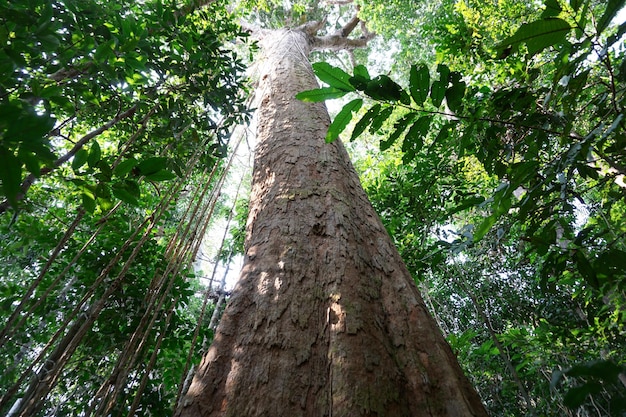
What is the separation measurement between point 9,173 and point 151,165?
24 cm

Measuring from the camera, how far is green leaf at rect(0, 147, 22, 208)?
0.48 meters

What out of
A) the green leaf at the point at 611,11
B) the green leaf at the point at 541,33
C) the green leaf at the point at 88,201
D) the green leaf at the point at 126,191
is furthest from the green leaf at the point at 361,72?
the green leaf at the point at 88,201

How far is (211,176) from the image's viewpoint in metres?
1.56

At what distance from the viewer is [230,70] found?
1775 mm

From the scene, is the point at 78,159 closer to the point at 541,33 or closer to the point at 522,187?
the point at 541,33

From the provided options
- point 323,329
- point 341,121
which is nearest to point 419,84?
point 341,121

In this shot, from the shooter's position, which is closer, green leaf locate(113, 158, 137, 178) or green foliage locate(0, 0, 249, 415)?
green leaf locate(113, 158, 137, 178)

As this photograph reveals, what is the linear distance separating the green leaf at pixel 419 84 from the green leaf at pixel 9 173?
705mm

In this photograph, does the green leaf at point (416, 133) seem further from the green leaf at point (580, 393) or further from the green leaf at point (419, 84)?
the green leaf at point (580, 393)

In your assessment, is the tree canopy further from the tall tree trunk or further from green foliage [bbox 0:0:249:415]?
Answer: the tall tree trunk

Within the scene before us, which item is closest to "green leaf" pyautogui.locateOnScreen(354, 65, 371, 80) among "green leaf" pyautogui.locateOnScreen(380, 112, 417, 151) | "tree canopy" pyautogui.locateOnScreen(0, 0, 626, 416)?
"tree canopy" pyautogui.locateOnScreen(0, 0, 626, 416)

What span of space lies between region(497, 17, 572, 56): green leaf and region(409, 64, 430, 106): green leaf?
157mm

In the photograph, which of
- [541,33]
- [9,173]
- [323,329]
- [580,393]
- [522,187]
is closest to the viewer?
[580,393]

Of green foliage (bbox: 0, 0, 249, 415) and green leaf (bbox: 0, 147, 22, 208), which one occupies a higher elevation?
green foliage (bbox: 0, 0, 249, 415)
